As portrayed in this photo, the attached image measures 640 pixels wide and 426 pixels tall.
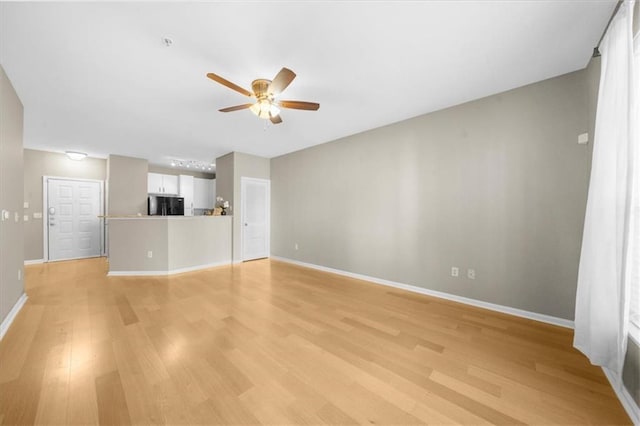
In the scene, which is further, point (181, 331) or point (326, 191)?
point (326, 191)

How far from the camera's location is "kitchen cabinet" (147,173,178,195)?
6.16 m

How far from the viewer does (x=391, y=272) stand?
142 inches

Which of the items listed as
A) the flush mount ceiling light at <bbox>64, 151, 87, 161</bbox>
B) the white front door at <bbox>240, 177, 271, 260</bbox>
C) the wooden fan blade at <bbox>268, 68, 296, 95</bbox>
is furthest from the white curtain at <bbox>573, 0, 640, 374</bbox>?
the flush mount ceiling light at <bbox>64, 151, 87, 161</bbox>

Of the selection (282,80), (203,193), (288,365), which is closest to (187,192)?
(203,193)

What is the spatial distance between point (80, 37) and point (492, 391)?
158 inches

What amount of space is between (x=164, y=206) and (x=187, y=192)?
0.89 meters

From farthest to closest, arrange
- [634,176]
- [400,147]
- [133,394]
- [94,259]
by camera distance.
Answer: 1. [94,259]
2. [400,147]
3. [133,394]
4. [634,176]

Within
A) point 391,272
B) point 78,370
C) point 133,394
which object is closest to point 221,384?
point 133,394

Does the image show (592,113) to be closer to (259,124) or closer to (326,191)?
(326,191)

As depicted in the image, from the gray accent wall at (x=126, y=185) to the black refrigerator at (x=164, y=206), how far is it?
221 millimetres

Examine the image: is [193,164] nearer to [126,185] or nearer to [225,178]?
[126,185]

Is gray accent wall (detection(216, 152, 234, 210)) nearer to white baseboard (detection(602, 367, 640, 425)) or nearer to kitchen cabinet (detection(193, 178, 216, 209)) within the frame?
kitchen cabinet (detection(193, 178, 216, 209))

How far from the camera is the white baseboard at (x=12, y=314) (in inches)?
83.7

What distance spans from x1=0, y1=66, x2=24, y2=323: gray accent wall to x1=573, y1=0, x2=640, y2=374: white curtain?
493 centimetres
